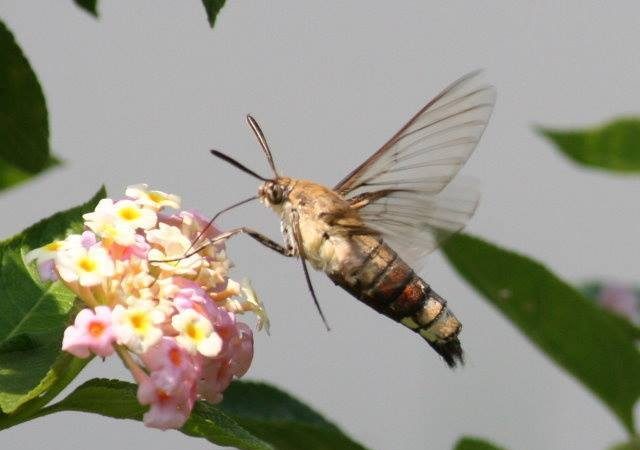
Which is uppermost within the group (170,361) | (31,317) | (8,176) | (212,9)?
(212,9)

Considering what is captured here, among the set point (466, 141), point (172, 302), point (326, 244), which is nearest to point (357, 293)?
point (326, 244)

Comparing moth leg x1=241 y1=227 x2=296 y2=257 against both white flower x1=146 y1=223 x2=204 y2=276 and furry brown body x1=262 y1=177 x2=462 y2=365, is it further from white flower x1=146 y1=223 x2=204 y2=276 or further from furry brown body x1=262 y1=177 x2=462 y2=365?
white flower x1=146 y1=223 x2=204 y2=276

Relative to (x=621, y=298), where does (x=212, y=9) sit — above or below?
above

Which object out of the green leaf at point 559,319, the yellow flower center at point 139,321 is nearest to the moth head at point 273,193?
the yellow flower center at point 139,321

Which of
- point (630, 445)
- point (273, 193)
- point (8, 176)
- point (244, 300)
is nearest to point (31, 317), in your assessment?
point (244, 300)

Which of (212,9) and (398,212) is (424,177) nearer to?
(398,212)

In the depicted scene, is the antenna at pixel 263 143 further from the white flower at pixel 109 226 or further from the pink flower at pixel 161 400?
the pink flower at pixel 161 400

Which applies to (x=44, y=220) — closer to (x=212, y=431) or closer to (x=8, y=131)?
(x=8, y=131)
